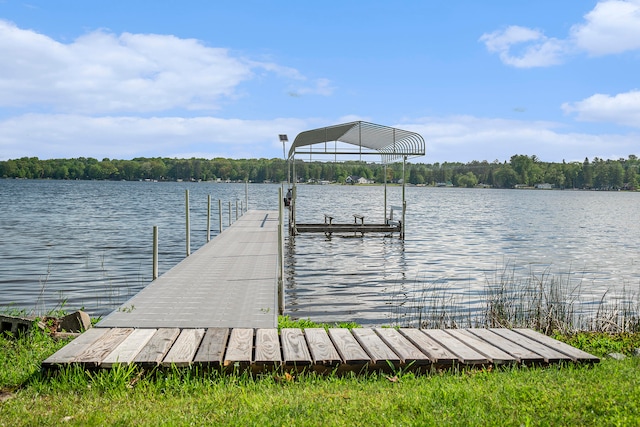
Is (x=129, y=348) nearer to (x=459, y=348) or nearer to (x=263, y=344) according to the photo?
(x=263, y=344)

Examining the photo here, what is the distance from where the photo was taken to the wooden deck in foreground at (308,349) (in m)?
5.38

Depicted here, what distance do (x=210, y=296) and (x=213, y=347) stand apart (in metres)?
3.41

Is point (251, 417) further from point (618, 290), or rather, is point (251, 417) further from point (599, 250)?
point (599, 250)

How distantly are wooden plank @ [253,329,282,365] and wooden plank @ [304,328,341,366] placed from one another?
32 cm

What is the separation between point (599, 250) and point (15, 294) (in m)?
21.1

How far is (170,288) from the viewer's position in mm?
9797

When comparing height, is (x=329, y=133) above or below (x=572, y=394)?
above

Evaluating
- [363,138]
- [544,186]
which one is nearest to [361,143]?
[363,138]

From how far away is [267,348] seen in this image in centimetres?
573

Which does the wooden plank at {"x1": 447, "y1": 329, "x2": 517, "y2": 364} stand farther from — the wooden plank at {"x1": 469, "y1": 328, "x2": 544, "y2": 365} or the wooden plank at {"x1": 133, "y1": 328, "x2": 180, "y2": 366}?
the wooden plank at {"x1": 133, "y1": 328, "x2": 180, "y2": 366}

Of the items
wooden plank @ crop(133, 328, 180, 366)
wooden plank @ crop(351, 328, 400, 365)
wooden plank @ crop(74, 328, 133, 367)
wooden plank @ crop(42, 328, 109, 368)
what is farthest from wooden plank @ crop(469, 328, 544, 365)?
wooden plank @ crop(42, 328, 109, 368)

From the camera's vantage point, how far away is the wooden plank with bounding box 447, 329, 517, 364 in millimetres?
5648

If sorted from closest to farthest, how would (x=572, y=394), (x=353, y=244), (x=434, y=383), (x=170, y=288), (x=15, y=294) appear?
(x=572, y=394) < (x=434, y=383) < (x=170, y=288) < (x=15, y=294) < (x=353, y=244)

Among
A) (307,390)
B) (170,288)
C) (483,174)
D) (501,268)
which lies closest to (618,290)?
(501,268)
